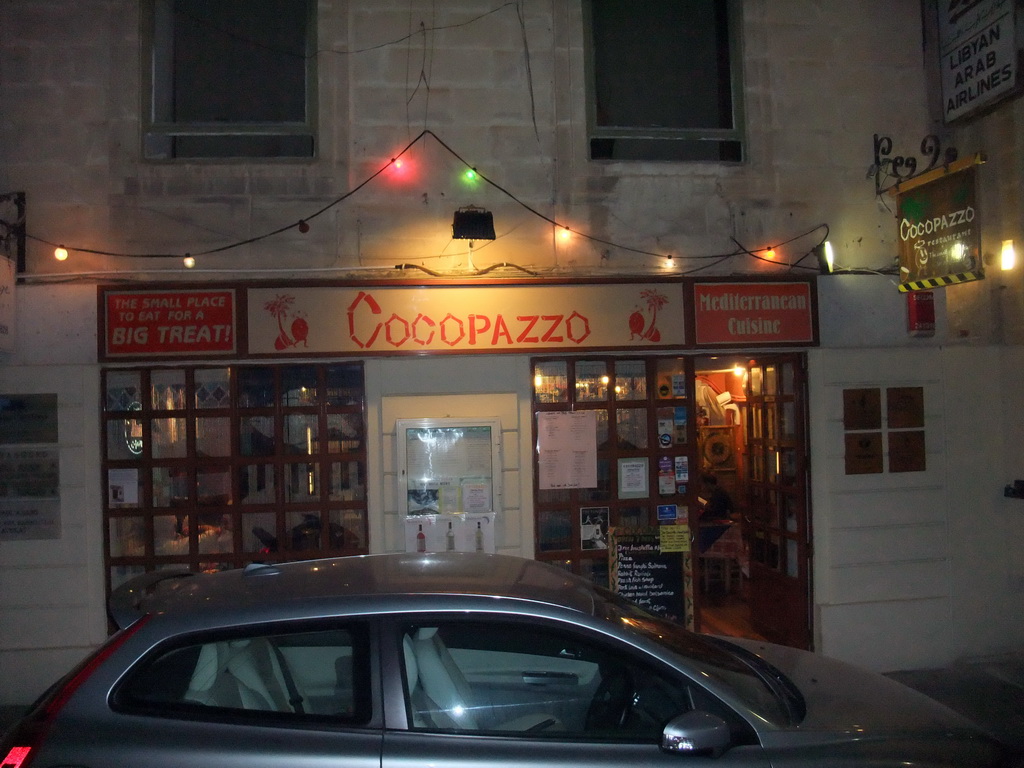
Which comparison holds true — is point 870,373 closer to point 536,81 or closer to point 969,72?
point 969,72

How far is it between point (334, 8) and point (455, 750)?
621 centimetres

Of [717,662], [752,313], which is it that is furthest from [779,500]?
[717,662]

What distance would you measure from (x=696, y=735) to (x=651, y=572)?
4.18 meters

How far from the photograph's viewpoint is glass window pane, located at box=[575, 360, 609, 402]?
6.86 meters

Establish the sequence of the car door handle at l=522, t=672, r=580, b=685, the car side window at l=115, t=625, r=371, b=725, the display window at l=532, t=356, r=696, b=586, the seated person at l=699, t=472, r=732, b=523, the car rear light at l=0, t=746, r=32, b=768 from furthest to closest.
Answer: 1. the seated person at l=699, t=472, r=732, b=523
2. the display window at l=532, t=356, r=696, b=586
3. the car door handle at l=522, t=672, r=580, b=685
4. the car side window at l=115, t=625, r=371, b=725
5. the car rear light at l=0, t=746, r=32, b=768

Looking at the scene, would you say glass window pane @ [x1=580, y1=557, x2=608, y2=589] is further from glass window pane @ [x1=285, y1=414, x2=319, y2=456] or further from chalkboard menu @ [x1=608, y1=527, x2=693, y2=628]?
glass window pane @ [x1=285, y1=414, x2=319, y2=456]

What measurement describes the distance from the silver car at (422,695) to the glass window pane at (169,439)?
3.52 meters

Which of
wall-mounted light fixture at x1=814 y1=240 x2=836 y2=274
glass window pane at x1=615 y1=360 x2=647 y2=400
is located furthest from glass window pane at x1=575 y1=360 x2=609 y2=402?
wall-mounted light fixture at x1=814 y1=240 x2=836 y2=274

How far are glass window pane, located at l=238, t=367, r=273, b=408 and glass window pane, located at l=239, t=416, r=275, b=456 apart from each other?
0.42 ft

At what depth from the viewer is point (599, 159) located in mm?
6973

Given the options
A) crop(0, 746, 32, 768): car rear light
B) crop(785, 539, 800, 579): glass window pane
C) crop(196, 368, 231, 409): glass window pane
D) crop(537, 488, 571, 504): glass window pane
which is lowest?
crop(785, 539, 800, 579): glass window pane

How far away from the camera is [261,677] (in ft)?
9.68

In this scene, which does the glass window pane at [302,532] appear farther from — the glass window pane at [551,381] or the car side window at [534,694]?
the car side window at [534,694]

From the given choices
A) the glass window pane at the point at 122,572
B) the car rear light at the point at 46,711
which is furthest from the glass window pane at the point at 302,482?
the car rear light at the point at 46,711
